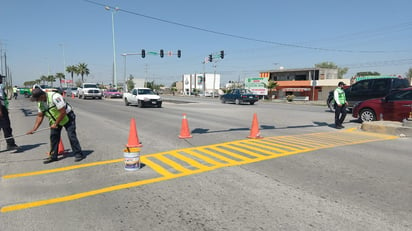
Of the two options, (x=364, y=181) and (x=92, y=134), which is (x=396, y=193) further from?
(x=92, y=134)

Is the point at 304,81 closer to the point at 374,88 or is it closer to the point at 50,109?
the point at 374,88

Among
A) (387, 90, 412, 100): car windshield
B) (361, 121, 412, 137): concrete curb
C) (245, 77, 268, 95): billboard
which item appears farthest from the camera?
(245, 77, 268, 95): billboard

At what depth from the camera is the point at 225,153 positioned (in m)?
6.30

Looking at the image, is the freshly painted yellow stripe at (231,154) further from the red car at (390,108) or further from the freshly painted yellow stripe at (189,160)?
the red car at (390,108)

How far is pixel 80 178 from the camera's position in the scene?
4.60m

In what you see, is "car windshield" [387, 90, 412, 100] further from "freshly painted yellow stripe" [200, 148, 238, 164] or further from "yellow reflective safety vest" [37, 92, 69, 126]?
"yellow reflective safety vest" [37, 92, 69, 126]

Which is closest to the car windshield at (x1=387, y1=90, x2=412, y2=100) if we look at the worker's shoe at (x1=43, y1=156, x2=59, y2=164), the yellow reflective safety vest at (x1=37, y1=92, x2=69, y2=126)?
the yellow reflective safety vest at (x1=37, y1=92, x2=69, y2=126)

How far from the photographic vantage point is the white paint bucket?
16.0 ft

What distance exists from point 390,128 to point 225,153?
6074mm

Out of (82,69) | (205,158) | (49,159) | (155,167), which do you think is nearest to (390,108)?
(205,158)

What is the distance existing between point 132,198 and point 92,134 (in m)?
5.88

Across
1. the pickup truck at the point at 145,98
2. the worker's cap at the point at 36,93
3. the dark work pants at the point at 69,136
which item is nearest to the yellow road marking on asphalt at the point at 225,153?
the dark work pants at the point at 69,136

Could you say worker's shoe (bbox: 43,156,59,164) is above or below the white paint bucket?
below

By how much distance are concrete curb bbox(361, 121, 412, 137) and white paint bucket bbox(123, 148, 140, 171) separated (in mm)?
8157
